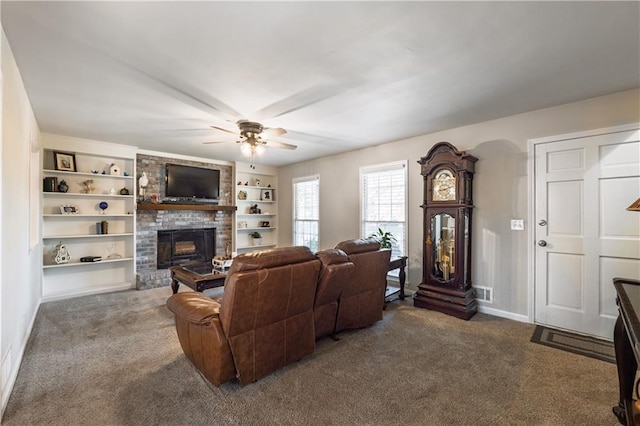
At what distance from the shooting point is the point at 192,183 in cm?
565

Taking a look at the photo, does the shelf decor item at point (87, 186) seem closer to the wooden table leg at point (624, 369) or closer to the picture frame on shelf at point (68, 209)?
the picture frame on shelf at point (68, 209)

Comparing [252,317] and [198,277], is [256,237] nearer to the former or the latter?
[198,277]

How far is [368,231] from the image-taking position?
5031 mm

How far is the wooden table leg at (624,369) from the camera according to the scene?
5.69 ft

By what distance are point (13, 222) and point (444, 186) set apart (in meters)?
4.30

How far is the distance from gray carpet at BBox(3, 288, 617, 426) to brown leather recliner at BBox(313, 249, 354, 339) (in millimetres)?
205

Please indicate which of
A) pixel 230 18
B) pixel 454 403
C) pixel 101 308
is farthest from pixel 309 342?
pixel 101 308

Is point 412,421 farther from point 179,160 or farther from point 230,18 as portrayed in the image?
point 179,160

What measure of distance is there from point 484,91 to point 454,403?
2.66 m

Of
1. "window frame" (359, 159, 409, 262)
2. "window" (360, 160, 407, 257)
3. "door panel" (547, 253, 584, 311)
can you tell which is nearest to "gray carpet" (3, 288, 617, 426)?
"door panel" (547, 253, 584, 311)

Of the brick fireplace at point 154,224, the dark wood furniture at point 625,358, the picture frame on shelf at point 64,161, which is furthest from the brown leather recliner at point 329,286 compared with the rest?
the picture frame on shelf at point 64,161

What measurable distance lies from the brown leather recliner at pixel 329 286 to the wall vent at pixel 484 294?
2034mm

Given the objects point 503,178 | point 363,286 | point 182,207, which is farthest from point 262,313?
point 182,207

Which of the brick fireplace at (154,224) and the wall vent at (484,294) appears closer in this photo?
the wall vent at (484,294)
